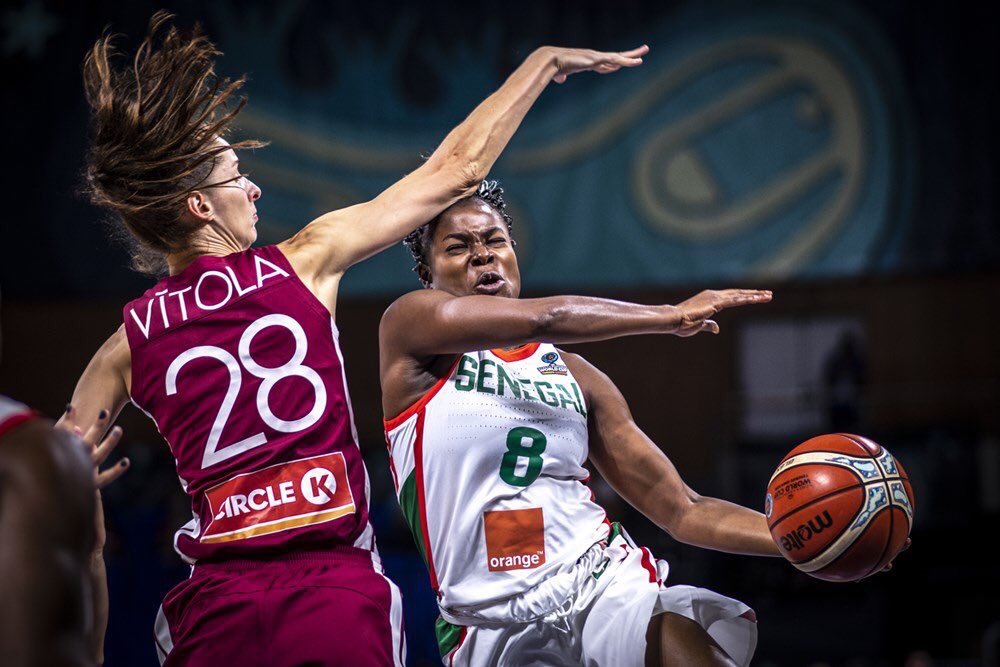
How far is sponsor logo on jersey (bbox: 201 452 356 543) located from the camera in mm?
2496

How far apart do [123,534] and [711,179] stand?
628cm

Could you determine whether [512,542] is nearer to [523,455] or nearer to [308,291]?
[523,455]

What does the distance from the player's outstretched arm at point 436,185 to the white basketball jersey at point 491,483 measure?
27.5 inches

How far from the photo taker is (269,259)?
2680mm

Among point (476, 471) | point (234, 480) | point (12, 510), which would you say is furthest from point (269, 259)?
point (12, 510)

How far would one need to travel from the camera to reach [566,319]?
298 centimetres

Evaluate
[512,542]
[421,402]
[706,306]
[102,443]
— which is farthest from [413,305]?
[102,443]

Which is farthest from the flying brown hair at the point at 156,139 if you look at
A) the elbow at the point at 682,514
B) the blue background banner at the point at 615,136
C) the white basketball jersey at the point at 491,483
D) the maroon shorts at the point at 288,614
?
the blue background banner at the point at 615,136

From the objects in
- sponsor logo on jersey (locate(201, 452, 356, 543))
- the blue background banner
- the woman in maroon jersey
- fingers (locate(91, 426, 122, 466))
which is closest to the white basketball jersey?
the woman in maroon jersey

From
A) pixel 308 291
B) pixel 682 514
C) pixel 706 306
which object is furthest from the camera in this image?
pixel 682 514

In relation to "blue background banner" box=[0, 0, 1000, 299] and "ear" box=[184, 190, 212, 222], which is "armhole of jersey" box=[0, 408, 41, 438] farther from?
"blue background banner" box=[0, 0, 1000, 299]

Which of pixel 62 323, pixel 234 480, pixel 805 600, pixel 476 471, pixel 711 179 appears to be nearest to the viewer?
pixel 234 480

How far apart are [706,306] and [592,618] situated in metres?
1.02

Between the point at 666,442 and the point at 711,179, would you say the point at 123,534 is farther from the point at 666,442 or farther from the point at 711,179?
the point at 711,179
